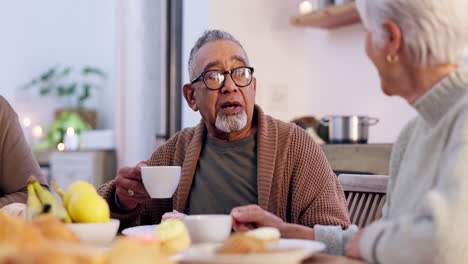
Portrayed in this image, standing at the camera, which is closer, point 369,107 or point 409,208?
point 409,208

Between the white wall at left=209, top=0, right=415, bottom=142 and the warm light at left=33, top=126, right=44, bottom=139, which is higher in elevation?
the white wall at left=209, top=0, right=415, bottom=142

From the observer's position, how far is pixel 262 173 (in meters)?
1.53

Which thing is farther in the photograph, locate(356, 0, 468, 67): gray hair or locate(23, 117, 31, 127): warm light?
locate(23, 117, 31, 127): warm light

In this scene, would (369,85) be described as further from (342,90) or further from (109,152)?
(109,152)

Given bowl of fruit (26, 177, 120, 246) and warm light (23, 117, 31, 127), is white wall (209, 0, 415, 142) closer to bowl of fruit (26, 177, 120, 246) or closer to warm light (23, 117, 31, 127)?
bowl of fruit (26, 177, 120, 246)

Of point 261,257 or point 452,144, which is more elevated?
point 452,144

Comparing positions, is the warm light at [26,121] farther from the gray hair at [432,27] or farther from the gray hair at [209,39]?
Answer: the gray hair at [432,27]

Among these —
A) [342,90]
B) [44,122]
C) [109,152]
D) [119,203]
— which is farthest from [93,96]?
[119,203]

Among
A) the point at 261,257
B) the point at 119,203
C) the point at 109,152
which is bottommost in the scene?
the point at 109,152

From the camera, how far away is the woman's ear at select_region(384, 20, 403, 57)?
36.0 inches

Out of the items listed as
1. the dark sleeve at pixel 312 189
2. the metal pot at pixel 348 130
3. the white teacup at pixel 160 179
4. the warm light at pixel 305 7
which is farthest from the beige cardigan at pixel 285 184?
the warm light at pixel 305 7

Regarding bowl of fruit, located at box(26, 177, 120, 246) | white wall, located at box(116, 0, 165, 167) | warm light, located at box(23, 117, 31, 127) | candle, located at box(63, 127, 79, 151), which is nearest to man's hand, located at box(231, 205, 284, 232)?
bowl of fruit, located at box(26, 177, 120, 246)

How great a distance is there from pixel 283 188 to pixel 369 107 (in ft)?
7.94

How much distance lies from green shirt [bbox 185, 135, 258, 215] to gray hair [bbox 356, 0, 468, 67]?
30.6 inches
